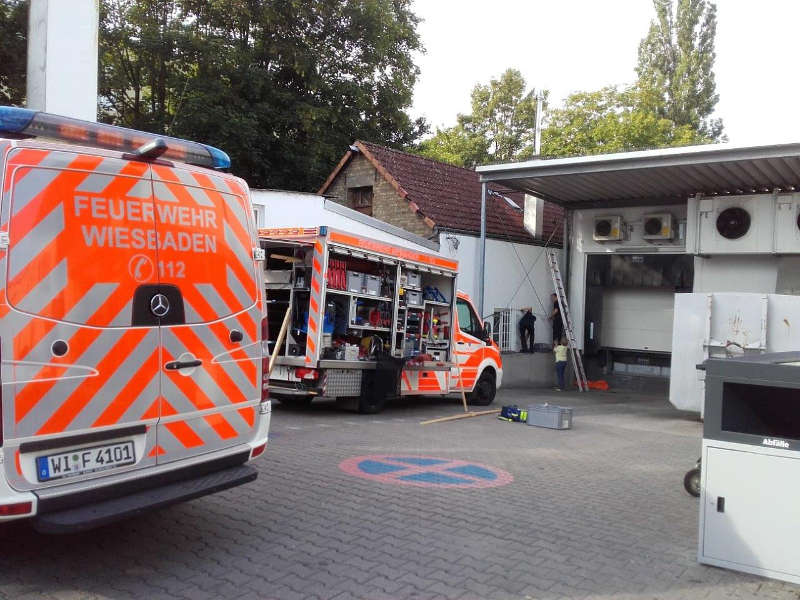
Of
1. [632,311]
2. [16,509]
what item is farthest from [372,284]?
[632,311]

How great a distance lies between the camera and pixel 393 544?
510cm

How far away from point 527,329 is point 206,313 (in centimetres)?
1593

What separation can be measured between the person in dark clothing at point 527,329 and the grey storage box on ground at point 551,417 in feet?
28.0

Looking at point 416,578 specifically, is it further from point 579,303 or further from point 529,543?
point 579,303

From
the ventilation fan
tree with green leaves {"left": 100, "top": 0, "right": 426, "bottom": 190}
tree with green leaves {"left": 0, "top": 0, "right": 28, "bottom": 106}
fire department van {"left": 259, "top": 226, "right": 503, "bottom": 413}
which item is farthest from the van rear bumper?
tree with green leaves {"left": 100, "top": 0, "right": 426, "bottom": 190}

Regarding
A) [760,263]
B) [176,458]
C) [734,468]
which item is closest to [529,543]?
[734,468]

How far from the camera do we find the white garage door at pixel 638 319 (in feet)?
62.2

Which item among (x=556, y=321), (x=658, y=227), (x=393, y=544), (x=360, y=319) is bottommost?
(x=393, y=544)

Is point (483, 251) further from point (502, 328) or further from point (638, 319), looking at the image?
point (638, 319)

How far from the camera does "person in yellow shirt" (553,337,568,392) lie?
60.7 feet

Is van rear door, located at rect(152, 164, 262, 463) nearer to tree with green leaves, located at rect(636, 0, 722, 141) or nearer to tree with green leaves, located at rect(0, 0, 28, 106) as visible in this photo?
tree with green leaves, located at rect(0, 0, 28, 106)

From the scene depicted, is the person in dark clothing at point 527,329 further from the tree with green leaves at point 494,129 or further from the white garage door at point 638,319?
the tree with green leaves at point 494,129

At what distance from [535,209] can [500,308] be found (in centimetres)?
373

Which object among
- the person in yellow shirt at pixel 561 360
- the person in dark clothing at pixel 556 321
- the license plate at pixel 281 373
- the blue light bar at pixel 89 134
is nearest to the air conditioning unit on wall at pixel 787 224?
the person in yellow shirt at pixel 561 360
